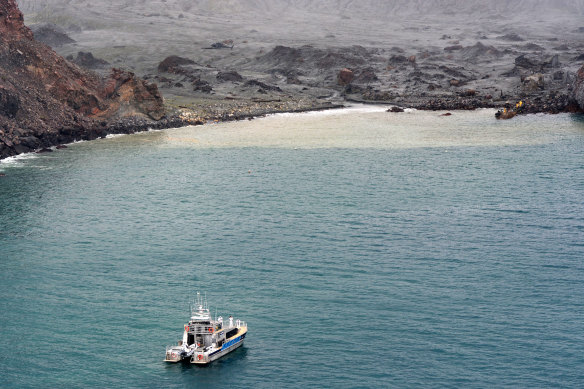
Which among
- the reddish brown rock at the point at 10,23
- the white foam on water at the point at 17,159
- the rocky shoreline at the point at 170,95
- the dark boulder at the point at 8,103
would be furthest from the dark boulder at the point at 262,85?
the white foam on water at the point at 17,159

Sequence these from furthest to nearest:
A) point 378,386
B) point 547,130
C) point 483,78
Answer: point 483,78 < point 547,130 < point 378,386

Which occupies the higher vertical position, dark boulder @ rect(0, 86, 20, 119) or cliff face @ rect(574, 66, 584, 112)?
cliff face @ rect(574, 66, 584, 112)

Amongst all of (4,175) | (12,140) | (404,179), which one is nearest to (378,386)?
(404,179)

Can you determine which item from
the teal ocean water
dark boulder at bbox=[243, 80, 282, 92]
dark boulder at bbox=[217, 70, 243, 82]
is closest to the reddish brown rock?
the teal ocean water

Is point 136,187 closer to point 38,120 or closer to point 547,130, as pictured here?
point 38,120

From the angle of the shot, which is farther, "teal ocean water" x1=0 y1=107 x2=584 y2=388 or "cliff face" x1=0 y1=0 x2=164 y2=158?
"cliff face" x1=0 y1=0 x2=164 y2=158

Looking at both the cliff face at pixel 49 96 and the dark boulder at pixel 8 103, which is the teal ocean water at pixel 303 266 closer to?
the dark boulder at pixel 8 103

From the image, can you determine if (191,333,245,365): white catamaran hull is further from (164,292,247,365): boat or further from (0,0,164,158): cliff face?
(0,0,164,158): cliff face
